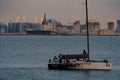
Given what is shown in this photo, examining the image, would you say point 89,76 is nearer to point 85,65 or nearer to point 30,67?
point 85,65

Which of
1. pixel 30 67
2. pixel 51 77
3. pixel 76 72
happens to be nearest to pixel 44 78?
pixel 51 77

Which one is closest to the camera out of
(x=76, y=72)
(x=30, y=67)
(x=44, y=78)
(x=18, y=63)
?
(x=44, y=78)

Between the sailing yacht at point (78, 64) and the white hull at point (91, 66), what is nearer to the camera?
the white hull at point (91, 66)

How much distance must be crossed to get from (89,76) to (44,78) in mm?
4051

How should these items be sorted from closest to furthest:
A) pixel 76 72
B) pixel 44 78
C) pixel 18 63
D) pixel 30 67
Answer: pixel 44 78 → pixel 76 72 → pixel 30 67 → pixel 18 63

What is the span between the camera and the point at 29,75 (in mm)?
52000

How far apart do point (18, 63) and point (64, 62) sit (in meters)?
10.6

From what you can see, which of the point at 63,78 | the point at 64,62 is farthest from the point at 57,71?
the point at 63,78

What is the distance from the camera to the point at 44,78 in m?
49.9

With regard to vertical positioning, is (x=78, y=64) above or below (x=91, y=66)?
above

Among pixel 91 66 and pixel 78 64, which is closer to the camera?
pixel 91 66

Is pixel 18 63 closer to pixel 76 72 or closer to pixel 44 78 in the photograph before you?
pixel 76 72

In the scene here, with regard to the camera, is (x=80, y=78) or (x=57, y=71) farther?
(x=57, y=71)

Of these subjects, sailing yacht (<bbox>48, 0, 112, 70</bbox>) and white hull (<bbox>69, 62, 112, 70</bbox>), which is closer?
white hull (<bbox>69, 62, 112, 70</bbox>)
